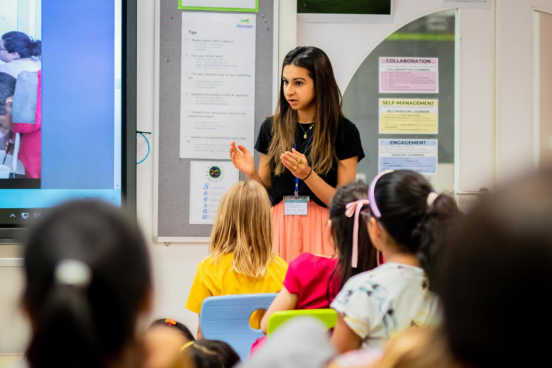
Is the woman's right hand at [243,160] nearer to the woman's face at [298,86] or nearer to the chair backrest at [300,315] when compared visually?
the woman's face at [298,86]

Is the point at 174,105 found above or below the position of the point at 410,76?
below

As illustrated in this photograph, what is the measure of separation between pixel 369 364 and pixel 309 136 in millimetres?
2160

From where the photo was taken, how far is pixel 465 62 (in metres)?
3.42

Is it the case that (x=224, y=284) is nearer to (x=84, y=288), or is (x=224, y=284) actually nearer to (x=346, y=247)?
(x=346, y=247)

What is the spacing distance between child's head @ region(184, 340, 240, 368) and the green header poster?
2.49 meters

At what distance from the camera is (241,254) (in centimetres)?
202

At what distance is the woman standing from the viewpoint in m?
2.81

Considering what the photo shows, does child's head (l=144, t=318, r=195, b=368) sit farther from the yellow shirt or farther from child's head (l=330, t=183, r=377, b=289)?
the yellow shirt

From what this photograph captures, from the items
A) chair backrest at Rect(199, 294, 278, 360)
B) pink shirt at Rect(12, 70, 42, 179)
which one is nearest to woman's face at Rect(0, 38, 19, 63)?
pink shirt at Rect(12, 70, 42, 179)

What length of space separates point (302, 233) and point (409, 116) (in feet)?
3.87

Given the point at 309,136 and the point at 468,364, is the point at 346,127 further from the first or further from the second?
the point at 468,364

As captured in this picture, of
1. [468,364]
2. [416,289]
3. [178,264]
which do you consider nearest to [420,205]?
[416,289]

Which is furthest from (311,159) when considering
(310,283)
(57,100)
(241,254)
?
(57,100)

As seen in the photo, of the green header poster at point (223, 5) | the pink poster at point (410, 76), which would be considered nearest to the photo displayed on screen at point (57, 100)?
the green header poster at point (223, 5)
